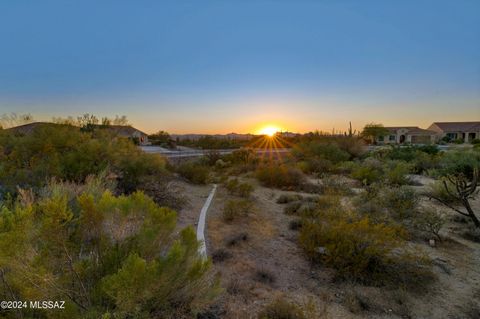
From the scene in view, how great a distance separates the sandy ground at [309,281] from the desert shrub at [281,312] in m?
0.16

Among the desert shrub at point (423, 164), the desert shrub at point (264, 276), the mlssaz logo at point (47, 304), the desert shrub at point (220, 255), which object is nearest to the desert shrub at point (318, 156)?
the desert shrub at point (423, 164)

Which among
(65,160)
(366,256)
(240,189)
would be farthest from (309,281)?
(65,160)

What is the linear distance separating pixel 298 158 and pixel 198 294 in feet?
68.7

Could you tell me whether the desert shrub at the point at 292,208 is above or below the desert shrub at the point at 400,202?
below

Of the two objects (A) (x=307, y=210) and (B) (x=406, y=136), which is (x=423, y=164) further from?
(B) (x=406, y=136)

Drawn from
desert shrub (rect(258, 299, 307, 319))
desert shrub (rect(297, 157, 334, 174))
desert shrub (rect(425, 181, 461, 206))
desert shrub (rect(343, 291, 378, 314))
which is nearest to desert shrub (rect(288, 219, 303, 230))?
desert shrub (rect(343, 291, 378, 314))

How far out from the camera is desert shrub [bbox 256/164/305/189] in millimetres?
14078

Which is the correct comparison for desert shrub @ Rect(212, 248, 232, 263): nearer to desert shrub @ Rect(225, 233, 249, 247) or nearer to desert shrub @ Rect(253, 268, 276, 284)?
desert shrub @ Rect(225, 233, 249, 247)

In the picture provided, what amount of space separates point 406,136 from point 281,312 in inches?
2955

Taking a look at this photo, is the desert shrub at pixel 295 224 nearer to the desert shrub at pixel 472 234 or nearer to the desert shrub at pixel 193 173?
the desert shrub at pixel 472 234

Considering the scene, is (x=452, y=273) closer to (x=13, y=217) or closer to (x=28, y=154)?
(x=13, y=217)

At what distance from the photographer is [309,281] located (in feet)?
15.8

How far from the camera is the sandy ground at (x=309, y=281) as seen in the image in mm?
3973

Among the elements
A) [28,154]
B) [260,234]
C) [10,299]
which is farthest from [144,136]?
[10,299]
